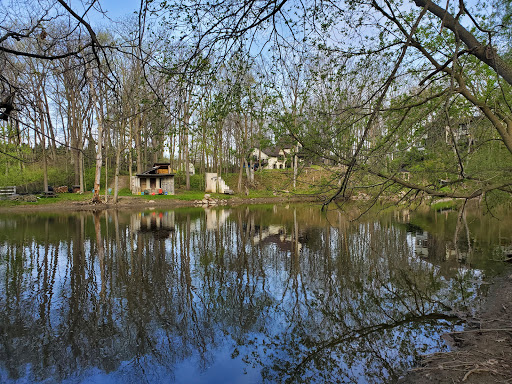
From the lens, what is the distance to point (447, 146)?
8.47m

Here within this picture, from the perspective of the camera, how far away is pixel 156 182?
40.8m

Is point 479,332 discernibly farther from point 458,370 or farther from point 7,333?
point 7,333

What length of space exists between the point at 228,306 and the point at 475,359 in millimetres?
4914

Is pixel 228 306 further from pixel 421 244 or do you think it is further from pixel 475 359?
pixel 421 244

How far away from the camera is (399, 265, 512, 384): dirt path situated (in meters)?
4.52

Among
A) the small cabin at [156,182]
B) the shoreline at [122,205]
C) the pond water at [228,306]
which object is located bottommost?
the pond water at [228,306]

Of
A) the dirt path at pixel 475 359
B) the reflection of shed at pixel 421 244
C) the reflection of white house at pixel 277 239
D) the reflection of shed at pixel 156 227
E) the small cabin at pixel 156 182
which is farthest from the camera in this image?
the small cabin at pixel 156 182

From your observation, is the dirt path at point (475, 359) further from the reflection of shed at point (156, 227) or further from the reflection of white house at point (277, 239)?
the reflection of shed at point (156, 227)

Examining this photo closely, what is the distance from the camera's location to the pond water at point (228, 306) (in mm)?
5758

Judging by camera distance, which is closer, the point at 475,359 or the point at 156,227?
the point at 475,359

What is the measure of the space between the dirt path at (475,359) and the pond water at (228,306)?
389 millimetres

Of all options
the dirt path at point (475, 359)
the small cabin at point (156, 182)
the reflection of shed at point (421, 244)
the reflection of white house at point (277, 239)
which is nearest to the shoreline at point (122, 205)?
the small cabin at point (156, 182)

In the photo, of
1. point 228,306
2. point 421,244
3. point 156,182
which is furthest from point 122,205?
point 228,306

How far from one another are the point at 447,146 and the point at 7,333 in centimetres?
1016
